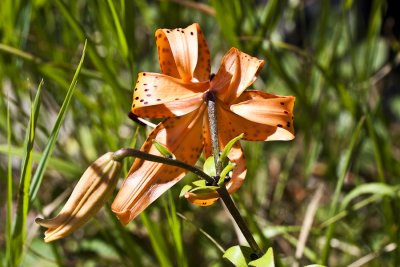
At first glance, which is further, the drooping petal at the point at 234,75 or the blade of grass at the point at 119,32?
the blade of grass at the point at 119,32

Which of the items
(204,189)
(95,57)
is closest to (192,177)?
(95,57)

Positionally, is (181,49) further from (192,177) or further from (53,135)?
(192,177)

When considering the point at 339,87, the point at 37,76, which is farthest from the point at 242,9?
the point at 37,76

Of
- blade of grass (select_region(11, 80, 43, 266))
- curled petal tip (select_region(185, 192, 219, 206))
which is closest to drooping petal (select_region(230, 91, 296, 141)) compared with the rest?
curled petal tip (select_region(185, 192, 219, 206))

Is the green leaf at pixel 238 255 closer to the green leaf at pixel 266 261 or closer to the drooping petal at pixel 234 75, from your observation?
the green leaf at pixel 266 261

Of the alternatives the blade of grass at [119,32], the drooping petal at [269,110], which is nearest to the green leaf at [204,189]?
the drooping petal at [269,110]

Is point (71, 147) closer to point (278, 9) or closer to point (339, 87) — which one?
point (278, 9)

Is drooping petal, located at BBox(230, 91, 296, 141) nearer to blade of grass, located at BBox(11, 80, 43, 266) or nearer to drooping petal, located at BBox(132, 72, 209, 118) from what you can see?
drooping petal, located at BBox(132, 72, 209, 118)

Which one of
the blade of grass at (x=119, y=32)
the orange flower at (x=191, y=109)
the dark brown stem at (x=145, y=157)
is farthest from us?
the blade of grass at (x=119, y=32)
